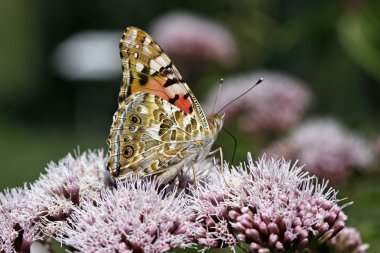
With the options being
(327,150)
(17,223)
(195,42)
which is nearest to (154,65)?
→ (17,223)

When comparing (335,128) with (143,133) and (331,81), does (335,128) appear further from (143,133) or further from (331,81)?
(143,133)

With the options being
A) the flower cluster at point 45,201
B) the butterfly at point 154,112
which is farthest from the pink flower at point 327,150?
the flower cluster at point 45,201

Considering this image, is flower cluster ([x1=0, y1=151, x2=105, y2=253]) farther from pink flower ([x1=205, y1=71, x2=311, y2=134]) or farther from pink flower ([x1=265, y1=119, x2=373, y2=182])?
pink flower ([x1=205, y1=71, x2=311, y2=134])

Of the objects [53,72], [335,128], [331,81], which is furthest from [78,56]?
[335,128]

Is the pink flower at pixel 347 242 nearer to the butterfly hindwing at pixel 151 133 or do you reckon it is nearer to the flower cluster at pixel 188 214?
the flower cluster at pixel 188 214

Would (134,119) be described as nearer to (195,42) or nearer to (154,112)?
(154,112)

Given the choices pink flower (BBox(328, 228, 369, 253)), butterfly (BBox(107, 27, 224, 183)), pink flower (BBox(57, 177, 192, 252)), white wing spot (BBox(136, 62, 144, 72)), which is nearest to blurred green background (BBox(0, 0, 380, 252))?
pink flower (BBox(328, 228, 369, 253))
